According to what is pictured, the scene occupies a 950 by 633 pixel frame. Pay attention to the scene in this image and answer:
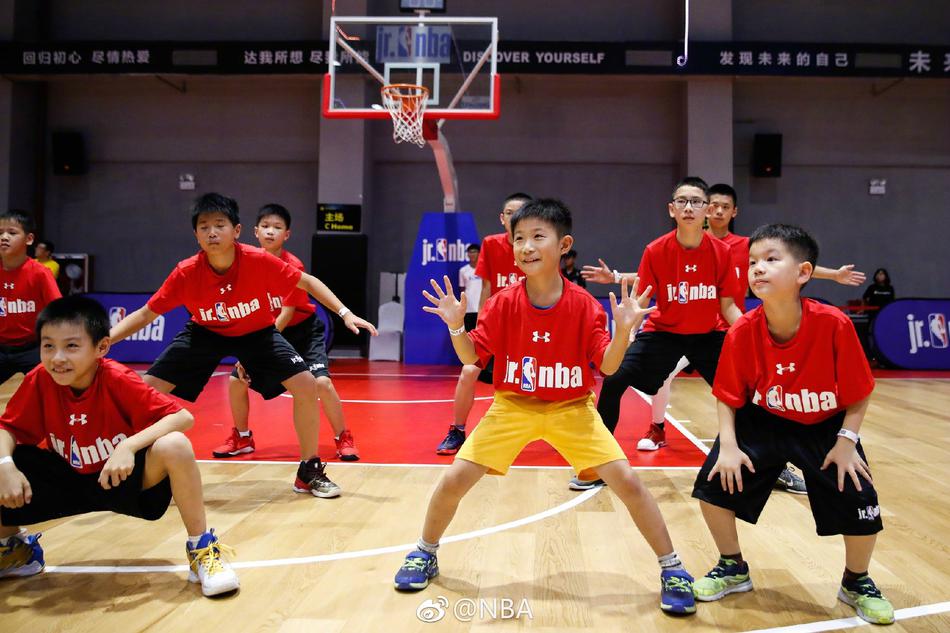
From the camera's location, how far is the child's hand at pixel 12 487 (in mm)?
2732

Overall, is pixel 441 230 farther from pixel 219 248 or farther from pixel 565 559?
pixel 565 559

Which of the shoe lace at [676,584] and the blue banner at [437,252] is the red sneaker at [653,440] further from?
the blue banner at [437,252]

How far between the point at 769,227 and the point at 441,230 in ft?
29.0

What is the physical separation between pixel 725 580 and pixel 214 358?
9.87ft

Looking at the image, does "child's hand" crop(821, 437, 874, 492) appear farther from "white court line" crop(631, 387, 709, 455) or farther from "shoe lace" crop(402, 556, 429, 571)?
"white court line" crop(631, 387, 709, 455)

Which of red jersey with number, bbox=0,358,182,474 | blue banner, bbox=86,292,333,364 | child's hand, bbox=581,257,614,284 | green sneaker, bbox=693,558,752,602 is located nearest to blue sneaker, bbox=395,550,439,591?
green sneaker, bbox=693,558,752,602

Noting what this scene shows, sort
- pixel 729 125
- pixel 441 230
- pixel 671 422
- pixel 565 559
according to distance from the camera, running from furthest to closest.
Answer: pixel 729 125
pixel 441 230
pixel 671 422
pixel 565 559

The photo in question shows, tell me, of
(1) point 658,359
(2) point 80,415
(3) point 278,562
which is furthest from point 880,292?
(2) point 80,415

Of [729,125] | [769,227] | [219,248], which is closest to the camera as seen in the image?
[769,227]

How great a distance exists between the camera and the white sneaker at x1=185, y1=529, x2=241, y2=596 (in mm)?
2846

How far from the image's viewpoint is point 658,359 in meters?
4.66

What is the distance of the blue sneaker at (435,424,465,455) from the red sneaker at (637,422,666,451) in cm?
134

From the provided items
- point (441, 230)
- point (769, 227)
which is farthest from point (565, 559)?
point (441, 230)

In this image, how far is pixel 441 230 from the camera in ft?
37.9
